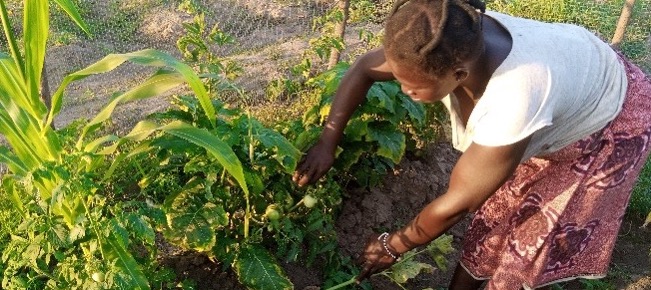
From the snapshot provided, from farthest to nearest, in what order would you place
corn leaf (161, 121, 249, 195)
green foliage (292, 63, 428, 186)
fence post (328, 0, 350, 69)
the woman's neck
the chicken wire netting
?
the chicken wire netting
fence post (328, 0, 350, 69)
green foliage (292, 63, 428, 186)
corn leaf (161, 121, 249, 195)
the woman's neck

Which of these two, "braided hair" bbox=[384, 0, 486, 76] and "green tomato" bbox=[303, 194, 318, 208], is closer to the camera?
"braided hair" bbox=[384, 0, 486, 76]

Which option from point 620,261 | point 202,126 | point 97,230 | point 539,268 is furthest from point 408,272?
point 620,261

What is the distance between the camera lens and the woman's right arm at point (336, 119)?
2303mm

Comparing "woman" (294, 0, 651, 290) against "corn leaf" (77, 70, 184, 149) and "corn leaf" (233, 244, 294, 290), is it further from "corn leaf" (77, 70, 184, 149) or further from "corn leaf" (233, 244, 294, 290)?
"corn leaf" (77, 70, 184, 149)

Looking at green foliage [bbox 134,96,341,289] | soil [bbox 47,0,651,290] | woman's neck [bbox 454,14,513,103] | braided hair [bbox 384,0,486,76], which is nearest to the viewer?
braided hair [bbox 384,0,486,76]

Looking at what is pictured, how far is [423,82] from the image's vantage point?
5.65 ft

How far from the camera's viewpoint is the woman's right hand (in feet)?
7.88

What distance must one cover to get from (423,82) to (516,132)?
0.89 ft

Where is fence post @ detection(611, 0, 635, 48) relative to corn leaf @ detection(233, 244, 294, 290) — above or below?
below

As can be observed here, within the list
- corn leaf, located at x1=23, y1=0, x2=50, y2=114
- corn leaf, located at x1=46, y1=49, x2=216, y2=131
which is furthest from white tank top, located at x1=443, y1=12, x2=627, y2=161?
corn leaf, located at x1=23, y1=0, x2=50, y2=114

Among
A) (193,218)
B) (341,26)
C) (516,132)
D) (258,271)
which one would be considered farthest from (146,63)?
(341,26)

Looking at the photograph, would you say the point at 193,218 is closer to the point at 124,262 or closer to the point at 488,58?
the point at 124,262

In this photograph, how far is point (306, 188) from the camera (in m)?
2.54

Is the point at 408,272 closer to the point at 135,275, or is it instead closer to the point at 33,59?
the point at 135,275
